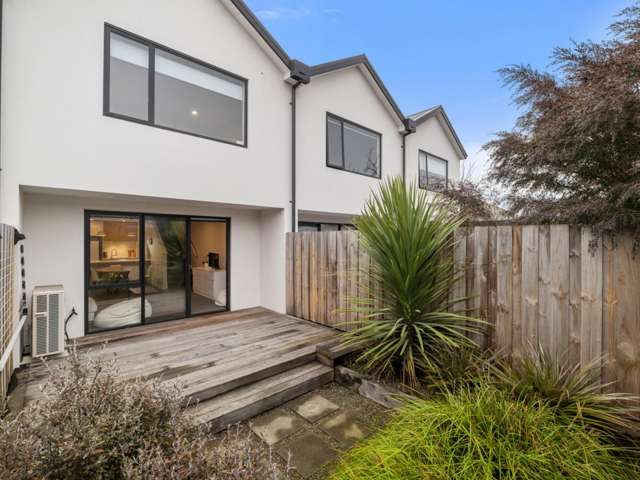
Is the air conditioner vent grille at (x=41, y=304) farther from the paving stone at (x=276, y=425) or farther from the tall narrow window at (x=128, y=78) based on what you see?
the paving stone at (x=276, y=425)

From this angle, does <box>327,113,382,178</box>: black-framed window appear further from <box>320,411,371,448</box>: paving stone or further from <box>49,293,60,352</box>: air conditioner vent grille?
<box>49,293,60,352</box>: air conditioner vent grille

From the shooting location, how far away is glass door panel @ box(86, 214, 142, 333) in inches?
187

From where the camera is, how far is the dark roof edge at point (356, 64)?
6.60 m

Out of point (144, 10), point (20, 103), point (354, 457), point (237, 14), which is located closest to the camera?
point (354, 457)

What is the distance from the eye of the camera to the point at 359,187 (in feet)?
25.2

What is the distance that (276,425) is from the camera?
292 centimetres

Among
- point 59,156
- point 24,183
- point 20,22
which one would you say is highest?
point 20,22

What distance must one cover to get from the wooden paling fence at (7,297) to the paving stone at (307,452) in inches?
98.9

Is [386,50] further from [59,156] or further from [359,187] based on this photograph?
[59,156]

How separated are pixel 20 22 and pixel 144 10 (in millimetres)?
→ 1614

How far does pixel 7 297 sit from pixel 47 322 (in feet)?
3.47

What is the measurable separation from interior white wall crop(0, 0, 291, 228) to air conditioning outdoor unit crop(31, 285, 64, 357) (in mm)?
1055

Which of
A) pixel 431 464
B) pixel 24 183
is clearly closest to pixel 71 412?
pixel 431 464

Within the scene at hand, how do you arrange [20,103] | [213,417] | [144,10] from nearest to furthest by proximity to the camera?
1. [213,417]
2. [20,103]
3. [144,10]
